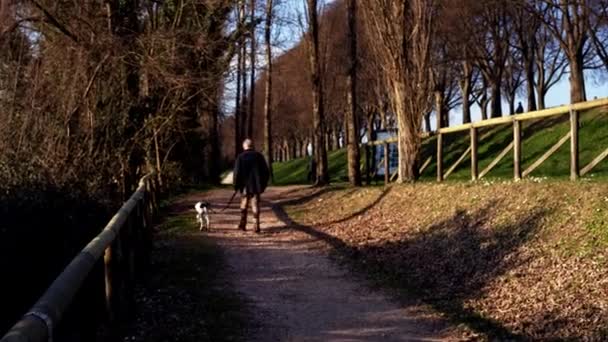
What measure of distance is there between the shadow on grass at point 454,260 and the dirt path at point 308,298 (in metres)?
0.37

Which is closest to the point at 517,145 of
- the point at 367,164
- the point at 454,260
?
the point at 454,260

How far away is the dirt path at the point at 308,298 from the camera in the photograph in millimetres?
8219

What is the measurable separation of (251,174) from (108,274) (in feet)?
31.5

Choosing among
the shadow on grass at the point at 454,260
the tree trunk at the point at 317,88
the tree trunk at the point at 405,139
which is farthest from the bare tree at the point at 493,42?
the shadow on grass at the point at 454,260

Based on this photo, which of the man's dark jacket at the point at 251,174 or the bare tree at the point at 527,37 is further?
the bare tree at the point at 527,37

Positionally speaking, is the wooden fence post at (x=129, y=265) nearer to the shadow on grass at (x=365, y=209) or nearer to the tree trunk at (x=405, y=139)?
the shadow on grass at (x=365, y=209)

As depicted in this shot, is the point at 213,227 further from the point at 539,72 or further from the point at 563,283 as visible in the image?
the point at 539,72

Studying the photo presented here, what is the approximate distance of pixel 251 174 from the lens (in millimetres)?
16922

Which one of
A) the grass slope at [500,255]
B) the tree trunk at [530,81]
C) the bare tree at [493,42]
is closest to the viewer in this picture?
the grass slope at [500,255]

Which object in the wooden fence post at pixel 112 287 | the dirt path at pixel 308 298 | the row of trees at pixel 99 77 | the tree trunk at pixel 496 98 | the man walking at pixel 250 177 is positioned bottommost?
the dirt path at pixel 308 298

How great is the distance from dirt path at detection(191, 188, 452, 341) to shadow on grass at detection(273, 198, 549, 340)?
0.37 m

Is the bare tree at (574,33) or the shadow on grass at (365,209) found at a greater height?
the bare tree at (574,33)

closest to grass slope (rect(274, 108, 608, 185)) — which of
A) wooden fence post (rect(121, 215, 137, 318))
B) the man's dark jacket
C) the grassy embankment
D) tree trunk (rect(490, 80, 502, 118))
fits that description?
the grassy embankment

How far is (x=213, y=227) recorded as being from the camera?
17.8 m
